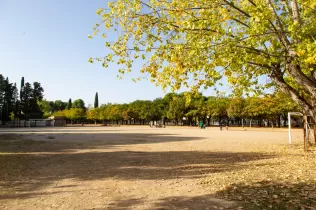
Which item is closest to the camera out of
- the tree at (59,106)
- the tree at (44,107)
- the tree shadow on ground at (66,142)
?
the tree shadow on ground at (66,142)

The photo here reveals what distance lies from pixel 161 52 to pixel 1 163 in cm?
817

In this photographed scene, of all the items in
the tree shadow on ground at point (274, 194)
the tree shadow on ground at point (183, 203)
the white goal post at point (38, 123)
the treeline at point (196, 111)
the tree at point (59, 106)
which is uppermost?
the tree at point (59, 106)

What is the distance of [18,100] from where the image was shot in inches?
3445

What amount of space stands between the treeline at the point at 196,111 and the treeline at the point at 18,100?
19296 millimetres

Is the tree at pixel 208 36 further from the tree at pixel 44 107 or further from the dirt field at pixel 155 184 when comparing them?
the tree at pixel 44 107

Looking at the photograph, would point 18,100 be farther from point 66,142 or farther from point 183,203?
point 183,203

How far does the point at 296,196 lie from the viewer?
6320 millimetres

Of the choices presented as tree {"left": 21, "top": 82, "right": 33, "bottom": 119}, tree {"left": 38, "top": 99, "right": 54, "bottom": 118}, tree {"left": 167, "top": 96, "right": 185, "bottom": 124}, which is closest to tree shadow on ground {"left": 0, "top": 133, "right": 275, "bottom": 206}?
tree {"left": 167, "top": 96, "right": 185, "bottom": 124}

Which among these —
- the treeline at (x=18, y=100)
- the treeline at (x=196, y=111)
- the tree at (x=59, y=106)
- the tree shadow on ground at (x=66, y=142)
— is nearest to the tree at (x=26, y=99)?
the treeline at (x=18, y=100)

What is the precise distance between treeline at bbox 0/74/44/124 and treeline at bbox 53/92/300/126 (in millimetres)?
19296

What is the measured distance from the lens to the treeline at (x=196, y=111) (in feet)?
193

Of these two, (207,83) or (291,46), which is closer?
(291,46)

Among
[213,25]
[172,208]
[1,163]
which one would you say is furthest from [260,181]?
[1,163]

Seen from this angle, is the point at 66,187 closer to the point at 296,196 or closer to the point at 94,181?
the point at 94,181
